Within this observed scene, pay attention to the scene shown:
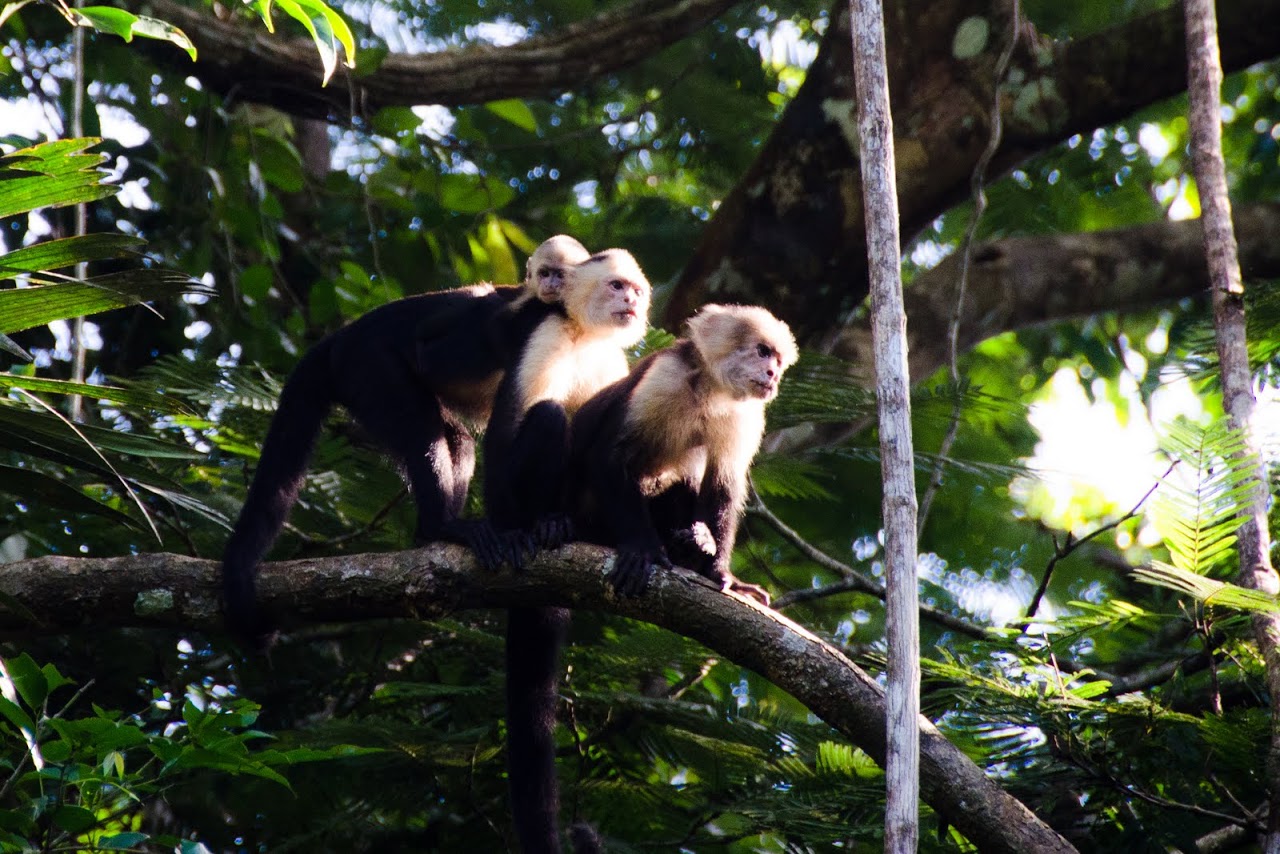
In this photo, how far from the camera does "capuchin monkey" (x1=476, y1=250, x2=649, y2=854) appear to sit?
12.4ft

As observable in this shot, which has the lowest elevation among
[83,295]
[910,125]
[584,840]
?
A: [584,840]

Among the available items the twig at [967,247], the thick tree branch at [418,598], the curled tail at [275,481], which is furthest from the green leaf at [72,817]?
the twig at [967,247]

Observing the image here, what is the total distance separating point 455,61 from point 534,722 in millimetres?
3487

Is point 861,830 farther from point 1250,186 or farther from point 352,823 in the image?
point 1250,186

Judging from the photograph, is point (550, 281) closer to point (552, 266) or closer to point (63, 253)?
point (552, 266)

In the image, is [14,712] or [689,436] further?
[689,436]

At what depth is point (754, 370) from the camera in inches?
165

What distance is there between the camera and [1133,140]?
784 centimetres

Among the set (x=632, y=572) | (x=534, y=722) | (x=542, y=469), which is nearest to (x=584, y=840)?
(x=534, y=722)

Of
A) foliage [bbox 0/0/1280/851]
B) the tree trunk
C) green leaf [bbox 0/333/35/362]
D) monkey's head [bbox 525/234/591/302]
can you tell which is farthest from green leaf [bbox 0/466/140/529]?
the tree trunk

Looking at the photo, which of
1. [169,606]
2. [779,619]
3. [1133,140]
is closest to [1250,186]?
[1133,140]

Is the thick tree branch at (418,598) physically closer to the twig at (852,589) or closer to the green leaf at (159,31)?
the twig at (852,589)

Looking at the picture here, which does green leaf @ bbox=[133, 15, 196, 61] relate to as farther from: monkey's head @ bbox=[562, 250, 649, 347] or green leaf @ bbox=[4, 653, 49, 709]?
monkey's head @ bbox=[562, 250, 649, 347]

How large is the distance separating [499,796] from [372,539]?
1095 mm
